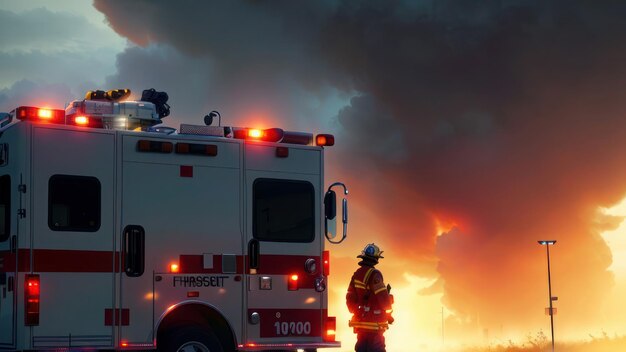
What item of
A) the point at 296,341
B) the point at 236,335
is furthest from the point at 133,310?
the point at 296,341

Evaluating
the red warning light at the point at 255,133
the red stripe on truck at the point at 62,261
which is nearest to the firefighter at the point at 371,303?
the red warning light at the point at 255,133

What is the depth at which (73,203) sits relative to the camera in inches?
488

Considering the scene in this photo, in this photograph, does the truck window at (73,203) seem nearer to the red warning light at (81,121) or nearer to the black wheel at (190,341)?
the red warning light at (81,121)

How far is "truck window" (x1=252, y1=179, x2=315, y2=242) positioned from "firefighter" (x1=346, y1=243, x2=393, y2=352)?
3.56ft

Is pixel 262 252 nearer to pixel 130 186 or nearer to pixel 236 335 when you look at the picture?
pixel 236 335

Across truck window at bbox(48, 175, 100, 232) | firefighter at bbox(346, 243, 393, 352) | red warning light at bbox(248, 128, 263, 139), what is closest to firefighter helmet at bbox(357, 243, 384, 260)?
firefighter at bbox(346, 243, 393, 352)

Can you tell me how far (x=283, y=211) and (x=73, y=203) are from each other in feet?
9.53

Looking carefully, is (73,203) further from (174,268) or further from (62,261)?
(174,268)

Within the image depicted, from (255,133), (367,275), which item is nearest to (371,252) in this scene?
(367,275)

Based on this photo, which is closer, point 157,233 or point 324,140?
point 157,233

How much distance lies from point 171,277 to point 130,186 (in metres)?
1.23

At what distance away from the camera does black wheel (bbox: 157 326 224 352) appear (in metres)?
12.8

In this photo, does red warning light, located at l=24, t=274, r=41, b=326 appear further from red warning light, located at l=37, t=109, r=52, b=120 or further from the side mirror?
the side mirror

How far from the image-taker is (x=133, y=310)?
41.5 feet
